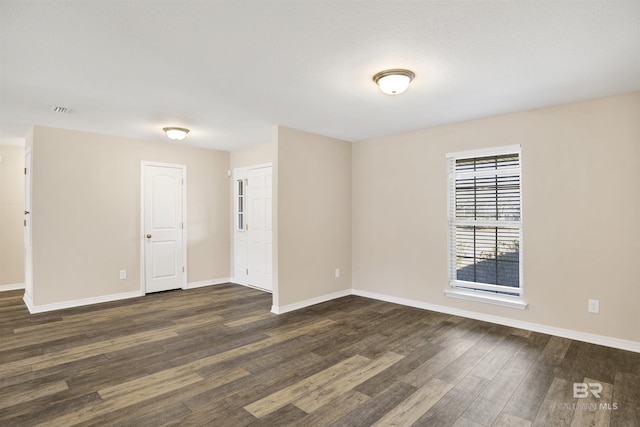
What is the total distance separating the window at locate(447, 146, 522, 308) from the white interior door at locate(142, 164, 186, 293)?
443 cm

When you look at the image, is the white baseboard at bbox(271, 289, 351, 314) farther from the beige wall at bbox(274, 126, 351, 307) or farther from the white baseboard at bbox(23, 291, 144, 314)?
the white baseboard at bbox(23, 291, 144, 314)

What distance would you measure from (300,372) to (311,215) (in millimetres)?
2463

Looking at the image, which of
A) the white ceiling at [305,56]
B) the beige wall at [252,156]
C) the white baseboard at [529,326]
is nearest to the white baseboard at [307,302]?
the white baseboard at [529,326]

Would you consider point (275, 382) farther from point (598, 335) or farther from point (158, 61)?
point (598, 335)

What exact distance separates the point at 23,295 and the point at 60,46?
15.9 ft

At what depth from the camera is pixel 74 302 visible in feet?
15.3

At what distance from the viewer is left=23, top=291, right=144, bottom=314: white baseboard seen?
4395mm

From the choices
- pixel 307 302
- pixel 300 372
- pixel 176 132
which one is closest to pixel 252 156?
pixel 176 132

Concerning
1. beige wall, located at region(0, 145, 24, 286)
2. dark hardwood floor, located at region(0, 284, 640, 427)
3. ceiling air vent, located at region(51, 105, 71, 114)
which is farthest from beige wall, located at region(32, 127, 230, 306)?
beige wall, located at region(0, 145, 24, 286)

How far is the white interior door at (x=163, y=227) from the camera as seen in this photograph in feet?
17.7

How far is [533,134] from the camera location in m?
3.69

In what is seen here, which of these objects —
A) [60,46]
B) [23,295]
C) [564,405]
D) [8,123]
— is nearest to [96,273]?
[23,295]

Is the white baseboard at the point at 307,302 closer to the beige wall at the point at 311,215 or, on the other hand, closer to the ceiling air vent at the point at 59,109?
the beige wall at the point at 311,215

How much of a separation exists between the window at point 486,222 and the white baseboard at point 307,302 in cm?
172
